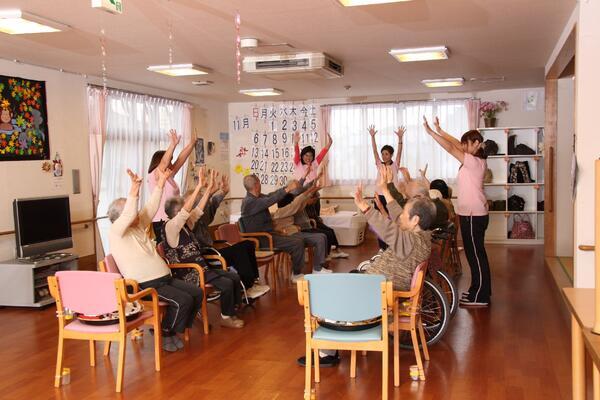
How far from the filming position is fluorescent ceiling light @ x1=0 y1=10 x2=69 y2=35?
14.5 feet

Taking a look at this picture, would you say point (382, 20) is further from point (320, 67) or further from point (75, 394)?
point (75, 394)

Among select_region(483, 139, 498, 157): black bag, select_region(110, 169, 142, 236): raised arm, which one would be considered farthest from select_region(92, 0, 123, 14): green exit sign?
select_region(483, 139, 498, 157): black bag

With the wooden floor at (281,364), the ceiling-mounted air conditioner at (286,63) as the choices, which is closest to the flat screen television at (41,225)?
the wooden floor at (281,364)

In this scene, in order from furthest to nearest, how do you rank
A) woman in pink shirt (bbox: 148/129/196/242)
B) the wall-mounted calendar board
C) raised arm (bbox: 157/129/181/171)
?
the wall-mounted calendar board
woman in pink shirt (bbox: 148/129/196/242)
raised arm (bbox: 157/129/181/171)

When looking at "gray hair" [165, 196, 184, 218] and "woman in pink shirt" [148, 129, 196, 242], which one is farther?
"woman in pink shirt" [148, 129, 196, 242]

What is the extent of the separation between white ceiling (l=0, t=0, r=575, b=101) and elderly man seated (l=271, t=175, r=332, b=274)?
1.57 m

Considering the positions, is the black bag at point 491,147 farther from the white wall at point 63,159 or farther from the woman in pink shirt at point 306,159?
the white wall at point 63,159

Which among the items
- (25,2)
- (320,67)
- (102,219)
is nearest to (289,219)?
(320,67)

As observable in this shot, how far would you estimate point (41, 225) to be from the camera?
6.35 m

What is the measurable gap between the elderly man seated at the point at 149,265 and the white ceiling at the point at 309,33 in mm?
1319

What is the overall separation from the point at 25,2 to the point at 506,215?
7786mm

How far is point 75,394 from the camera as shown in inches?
143

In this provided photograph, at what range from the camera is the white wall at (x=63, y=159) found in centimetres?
637

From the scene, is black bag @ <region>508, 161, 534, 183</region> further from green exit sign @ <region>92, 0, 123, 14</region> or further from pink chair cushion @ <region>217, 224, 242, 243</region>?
green exit sign @ <region>92, 0, 123, 14</region>
